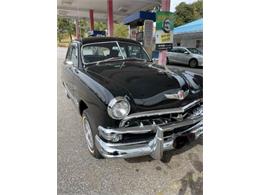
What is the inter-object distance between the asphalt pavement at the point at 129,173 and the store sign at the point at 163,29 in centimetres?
466

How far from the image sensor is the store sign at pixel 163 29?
21.5 feet

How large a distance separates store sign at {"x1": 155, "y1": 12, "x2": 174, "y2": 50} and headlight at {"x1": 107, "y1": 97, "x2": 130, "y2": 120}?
5.23 meters

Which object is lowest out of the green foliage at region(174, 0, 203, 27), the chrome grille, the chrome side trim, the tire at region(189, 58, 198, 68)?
the chrome grille

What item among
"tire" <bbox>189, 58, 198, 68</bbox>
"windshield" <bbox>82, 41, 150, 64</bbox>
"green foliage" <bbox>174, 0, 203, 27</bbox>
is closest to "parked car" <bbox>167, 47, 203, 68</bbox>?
"tire" <bbox>189, 58, 198, 68</bbox>

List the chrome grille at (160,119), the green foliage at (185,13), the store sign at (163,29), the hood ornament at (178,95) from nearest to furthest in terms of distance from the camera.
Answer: the chrome grille at (160,119)
the hood ornament at (178,95)
the store sign at (163,29)
the green foliage at (185,13)

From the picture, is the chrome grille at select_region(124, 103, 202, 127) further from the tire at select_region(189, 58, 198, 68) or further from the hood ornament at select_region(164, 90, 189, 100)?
the tire at select_region(189, 58, 198, 68)

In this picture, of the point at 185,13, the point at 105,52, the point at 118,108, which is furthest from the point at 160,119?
the point at 185,13

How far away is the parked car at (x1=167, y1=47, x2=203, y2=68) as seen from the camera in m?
11.2

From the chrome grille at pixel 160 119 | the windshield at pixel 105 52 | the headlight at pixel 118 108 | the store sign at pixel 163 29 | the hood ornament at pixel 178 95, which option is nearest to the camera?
the headlight at pixel 118 108

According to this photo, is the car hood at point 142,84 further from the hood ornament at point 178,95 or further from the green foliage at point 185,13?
the green foliage at point 185,13

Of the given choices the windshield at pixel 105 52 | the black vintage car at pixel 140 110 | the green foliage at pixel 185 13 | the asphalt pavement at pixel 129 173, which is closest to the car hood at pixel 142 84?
the black vintage car at pixel 140 110
